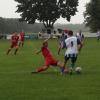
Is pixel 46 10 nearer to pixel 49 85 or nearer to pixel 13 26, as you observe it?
pixel 13 26


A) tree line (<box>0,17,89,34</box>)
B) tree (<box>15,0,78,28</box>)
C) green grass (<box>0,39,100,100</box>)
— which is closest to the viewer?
green grass (<box>0,39,100,100</box>)

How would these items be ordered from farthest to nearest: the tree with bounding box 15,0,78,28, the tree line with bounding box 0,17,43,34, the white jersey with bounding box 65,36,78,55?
the tree line with bounding box 0,17,43,34
the tree with bounding box 15,0,78,28
the white jersey with bounding box 65,36,78,55

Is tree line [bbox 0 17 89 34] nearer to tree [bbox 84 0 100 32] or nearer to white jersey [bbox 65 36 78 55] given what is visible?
tree [bbox 84 0 100 32]

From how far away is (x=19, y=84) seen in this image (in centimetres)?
1817

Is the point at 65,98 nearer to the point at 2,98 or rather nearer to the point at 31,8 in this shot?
the point at 2,98

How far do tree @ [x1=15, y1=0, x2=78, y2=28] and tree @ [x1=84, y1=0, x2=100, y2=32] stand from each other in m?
5.36

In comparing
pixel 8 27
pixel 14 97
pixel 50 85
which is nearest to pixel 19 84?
pixel 50 85

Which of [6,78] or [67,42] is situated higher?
[67,42]

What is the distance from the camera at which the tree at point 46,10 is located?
110062 mm

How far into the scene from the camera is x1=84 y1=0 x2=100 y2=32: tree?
116500 mm

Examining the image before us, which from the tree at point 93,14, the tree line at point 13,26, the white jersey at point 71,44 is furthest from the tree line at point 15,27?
the white jersey at point 71,44

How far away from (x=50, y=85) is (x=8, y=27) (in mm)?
135794

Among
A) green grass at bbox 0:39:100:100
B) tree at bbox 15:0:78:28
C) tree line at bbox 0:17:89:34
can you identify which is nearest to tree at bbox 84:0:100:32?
tree at bbox 15:0:78:28

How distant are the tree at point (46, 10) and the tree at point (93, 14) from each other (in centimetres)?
536
